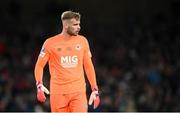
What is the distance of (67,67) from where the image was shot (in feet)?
26.7

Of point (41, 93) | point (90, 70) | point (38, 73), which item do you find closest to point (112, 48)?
point (90, 70)

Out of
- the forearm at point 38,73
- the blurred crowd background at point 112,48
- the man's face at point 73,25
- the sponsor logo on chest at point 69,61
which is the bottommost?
the blurred crowd background at point 112,48

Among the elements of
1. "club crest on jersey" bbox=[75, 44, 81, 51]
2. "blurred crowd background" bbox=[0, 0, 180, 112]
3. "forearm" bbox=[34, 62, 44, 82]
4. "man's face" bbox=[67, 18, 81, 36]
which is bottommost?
"blurred crowd background" bbox=[0, 0, 180, 112]

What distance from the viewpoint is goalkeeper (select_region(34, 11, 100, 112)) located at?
811cm

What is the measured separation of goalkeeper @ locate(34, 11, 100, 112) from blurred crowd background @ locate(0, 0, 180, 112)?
5554 mm

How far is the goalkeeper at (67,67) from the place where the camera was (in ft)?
26.6

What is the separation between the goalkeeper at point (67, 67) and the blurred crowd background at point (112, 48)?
5.55m

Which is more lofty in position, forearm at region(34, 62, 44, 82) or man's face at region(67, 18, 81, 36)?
man's face at region(67, 18, 81, 36)

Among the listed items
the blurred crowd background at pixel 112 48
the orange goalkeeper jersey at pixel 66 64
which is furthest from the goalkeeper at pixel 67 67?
the blurred crowd background at pixel 112 48

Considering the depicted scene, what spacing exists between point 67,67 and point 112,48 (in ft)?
28.5

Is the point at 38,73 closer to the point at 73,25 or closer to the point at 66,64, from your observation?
the point at 66,64

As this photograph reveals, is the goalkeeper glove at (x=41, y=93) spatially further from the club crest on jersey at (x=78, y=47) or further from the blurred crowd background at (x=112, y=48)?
the blurred crowd background at (x=112, y=48)

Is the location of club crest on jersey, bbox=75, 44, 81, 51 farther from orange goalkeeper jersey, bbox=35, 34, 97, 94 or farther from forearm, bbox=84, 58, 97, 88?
forearm, bbox=84, 58, 97, 88


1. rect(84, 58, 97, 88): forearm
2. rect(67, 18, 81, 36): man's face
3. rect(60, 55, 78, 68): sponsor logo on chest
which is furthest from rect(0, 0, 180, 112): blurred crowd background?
rect(67, 18, 81, 36): man's face
